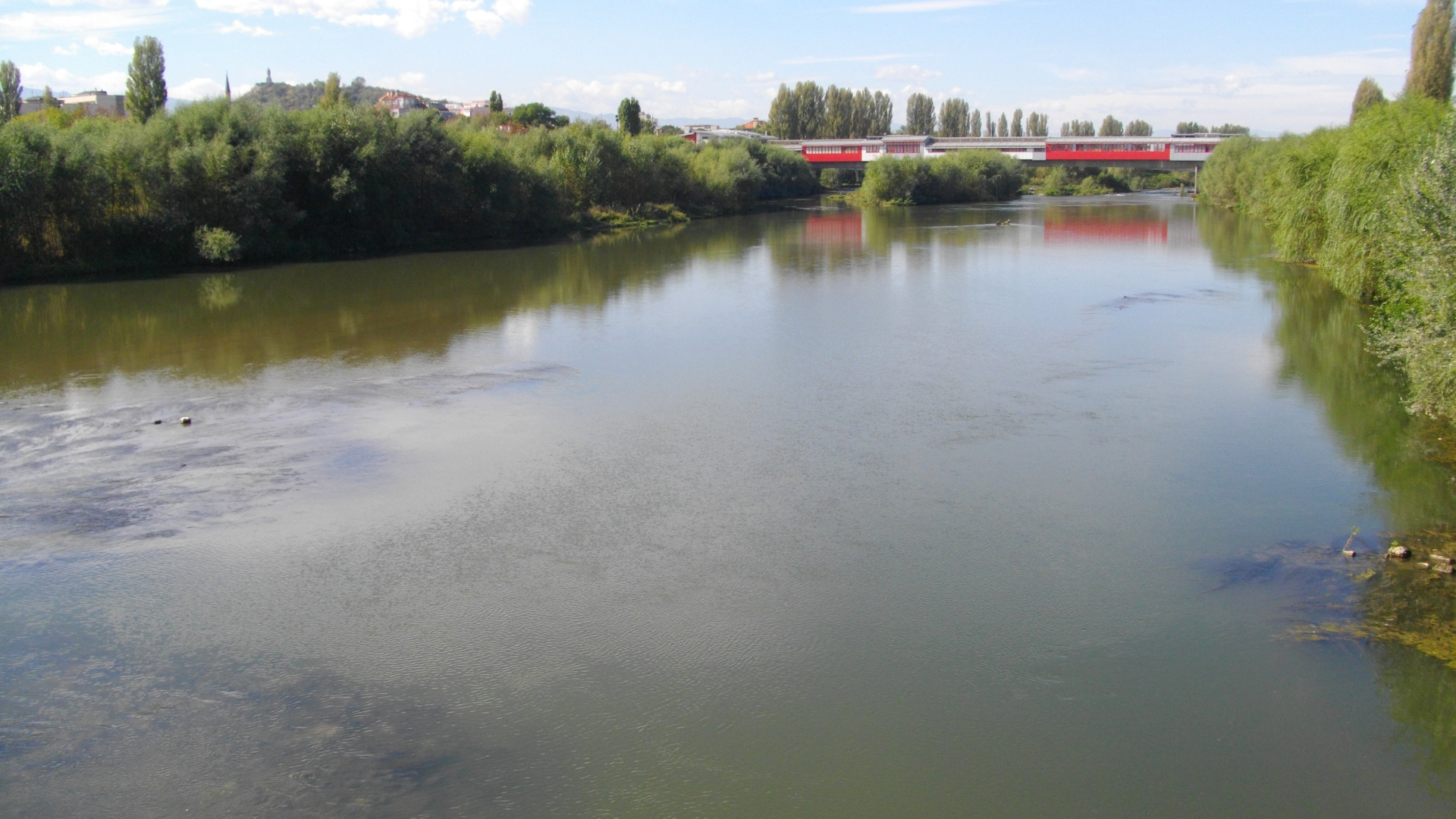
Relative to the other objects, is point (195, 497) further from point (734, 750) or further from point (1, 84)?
point (1, 84)

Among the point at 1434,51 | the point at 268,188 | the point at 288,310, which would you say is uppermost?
the point at 1434,51

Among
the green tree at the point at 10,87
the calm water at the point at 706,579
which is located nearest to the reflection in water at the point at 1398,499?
the calm water at the point at 706,579

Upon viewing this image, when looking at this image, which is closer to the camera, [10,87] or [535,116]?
[10,87]

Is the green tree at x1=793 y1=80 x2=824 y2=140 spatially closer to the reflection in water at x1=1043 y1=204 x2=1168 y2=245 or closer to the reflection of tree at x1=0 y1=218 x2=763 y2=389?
the reflection in water at x1=1043 y1=204 x2=1168 y2=245

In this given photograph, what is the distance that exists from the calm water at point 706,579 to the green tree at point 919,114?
83.0 m

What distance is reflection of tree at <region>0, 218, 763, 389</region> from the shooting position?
49.9ft

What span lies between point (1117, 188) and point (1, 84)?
70.2m

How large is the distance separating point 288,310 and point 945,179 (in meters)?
49.9

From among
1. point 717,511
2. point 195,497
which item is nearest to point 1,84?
point 195,497

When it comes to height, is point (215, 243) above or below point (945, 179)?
below

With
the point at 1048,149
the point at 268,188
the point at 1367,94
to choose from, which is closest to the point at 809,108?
the point at 1048,149

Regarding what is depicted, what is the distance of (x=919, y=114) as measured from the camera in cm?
9506

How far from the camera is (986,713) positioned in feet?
20.0

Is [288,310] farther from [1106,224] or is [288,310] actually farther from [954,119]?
[954,119]
